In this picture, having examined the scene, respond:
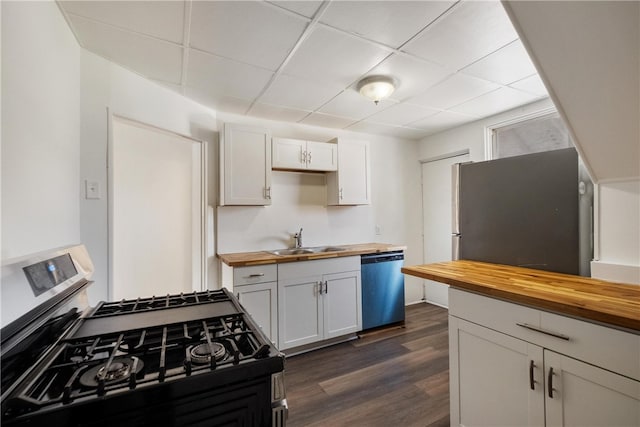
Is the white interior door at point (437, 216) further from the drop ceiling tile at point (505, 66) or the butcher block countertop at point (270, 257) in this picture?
the drop ceiling tile at point (505, 66)

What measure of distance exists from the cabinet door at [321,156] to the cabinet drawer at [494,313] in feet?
6.34

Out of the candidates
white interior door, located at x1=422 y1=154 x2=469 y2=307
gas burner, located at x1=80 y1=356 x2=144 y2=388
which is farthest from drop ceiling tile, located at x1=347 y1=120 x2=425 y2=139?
gas burner, located at x1=80 y1=356 x2=144 y2=388

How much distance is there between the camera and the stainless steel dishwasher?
2951 millimetres

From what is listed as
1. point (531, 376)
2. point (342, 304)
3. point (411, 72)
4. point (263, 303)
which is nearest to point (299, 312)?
point (263, 303)

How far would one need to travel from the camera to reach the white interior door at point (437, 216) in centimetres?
370

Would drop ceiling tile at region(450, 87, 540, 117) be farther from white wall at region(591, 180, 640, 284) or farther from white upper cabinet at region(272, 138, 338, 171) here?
white wall at region(591, 180, 640, 284)

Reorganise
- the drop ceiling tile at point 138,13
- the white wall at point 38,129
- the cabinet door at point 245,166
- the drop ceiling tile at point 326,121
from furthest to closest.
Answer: the drop ceiling tile at point 326,121, the cabinet door at point 245,166, the drop ceiling tile at point 138,13, the white wall at point 38,129

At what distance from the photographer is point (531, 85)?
2.34 metres

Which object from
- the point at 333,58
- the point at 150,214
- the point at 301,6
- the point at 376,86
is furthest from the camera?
the point at 150,214

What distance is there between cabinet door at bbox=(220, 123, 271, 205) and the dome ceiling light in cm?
103

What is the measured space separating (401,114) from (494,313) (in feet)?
7.58

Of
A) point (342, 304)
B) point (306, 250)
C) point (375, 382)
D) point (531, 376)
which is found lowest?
point (375, 382)

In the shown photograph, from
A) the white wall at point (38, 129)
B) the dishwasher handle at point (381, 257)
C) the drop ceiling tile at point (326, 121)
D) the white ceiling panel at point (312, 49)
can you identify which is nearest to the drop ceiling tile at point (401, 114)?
the white ceiling panel at point (312, 49)

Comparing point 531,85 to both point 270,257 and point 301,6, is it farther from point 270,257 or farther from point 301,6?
point 270,257
